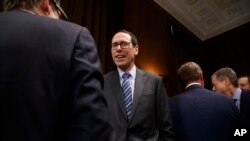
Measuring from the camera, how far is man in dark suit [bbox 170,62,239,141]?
2.17m

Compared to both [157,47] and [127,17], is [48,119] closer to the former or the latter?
[127,17]

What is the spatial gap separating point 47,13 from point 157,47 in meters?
4.52

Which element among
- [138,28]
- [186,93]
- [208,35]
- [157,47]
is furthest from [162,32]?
[186,93]

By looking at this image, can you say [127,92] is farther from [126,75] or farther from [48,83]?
[48,83]

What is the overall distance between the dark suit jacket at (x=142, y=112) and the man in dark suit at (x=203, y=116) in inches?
14.0

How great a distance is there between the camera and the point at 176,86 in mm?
5871

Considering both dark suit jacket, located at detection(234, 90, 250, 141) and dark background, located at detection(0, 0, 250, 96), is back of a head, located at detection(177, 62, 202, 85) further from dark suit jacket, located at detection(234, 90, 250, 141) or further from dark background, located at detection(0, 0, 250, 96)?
dark background, located at detection(0, 0, 250, 96)

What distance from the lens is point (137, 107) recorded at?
1.84 metres

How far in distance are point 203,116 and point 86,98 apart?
1.61 metres

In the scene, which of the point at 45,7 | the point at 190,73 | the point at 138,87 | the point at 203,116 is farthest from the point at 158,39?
the point at 45,7

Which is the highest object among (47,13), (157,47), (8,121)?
(157,47)

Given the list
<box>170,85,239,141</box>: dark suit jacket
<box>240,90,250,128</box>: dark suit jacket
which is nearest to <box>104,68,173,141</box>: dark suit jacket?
<box>170,85,239,141</box>: dark suit jacket

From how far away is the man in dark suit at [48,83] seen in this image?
2.47 ft

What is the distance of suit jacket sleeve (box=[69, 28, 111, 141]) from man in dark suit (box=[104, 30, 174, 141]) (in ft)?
3.01
